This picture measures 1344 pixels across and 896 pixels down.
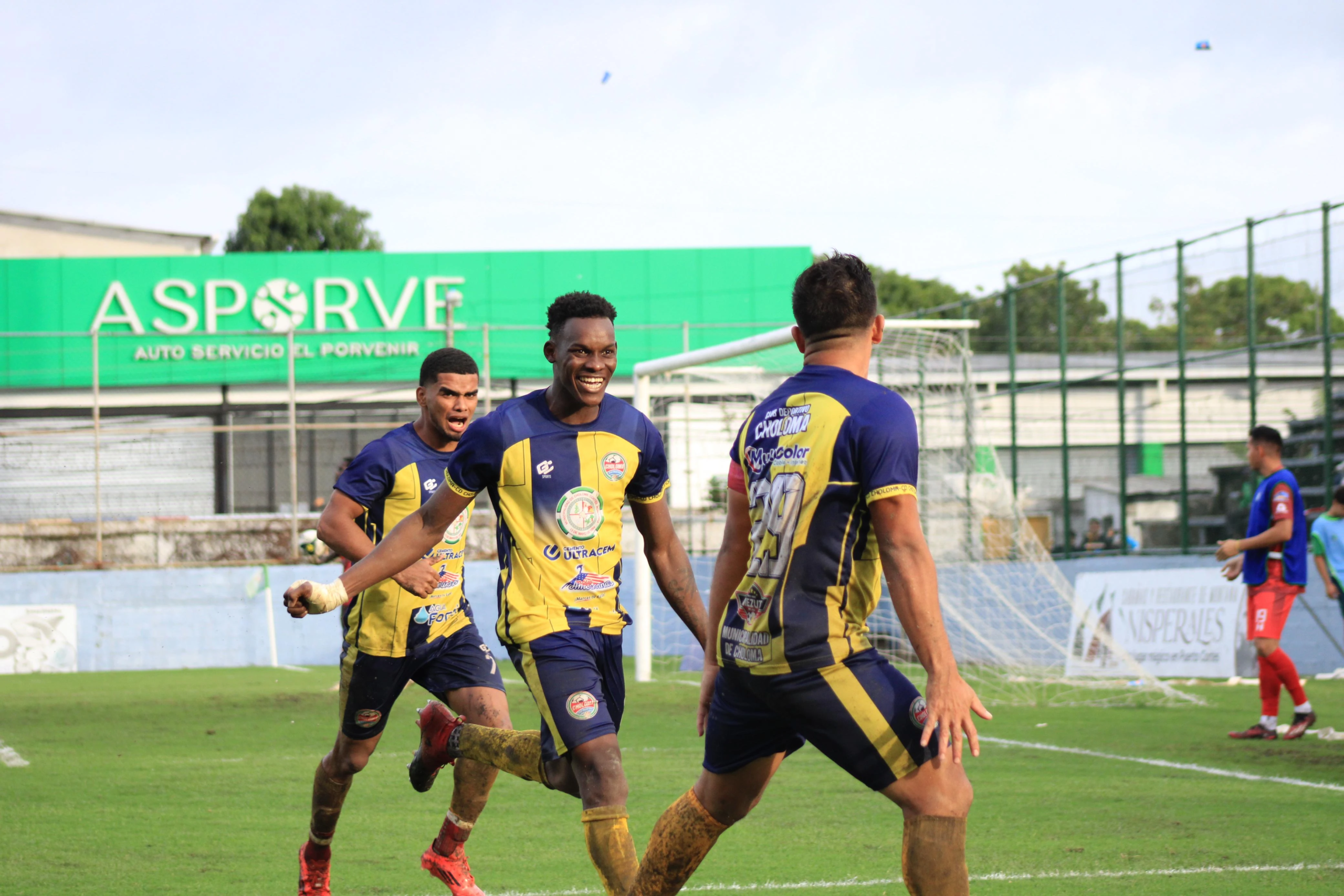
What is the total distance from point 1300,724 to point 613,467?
24.3 feet

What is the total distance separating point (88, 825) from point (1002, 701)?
8743mm

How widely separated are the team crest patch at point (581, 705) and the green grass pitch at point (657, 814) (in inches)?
53.8

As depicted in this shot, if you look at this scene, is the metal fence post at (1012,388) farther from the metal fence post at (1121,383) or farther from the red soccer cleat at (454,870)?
the red soccer cleat at (454,870)

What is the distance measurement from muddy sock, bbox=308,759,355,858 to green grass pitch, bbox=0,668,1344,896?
26cm

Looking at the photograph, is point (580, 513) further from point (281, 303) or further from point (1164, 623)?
point (281, 303)

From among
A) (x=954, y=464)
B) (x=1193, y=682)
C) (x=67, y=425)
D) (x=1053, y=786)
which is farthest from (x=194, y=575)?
(x=1053, y=786)

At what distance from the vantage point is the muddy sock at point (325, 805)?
5797 mm

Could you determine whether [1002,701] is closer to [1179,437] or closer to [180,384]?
[1179,437]

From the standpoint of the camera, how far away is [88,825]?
7375mm

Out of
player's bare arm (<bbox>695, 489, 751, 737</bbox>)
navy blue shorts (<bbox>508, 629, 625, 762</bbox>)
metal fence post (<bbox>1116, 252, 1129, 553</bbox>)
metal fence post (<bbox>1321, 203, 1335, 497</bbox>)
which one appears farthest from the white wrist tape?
metal fence post (<bbox>1116, 252, 1129, 553</bbox>)

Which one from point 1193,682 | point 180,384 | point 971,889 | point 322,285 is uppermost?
point 322,285

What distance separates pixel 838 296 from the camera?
12.9 ft

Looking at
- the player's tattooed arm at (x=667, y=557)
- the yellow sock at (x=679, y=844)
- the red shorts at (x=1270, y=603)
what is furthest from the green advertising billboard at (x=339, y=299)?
the yellow sock at (x=679, y=844)

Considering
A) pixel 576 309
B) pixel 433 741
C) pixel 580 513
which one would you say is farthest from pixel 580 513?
pixel 433 741
